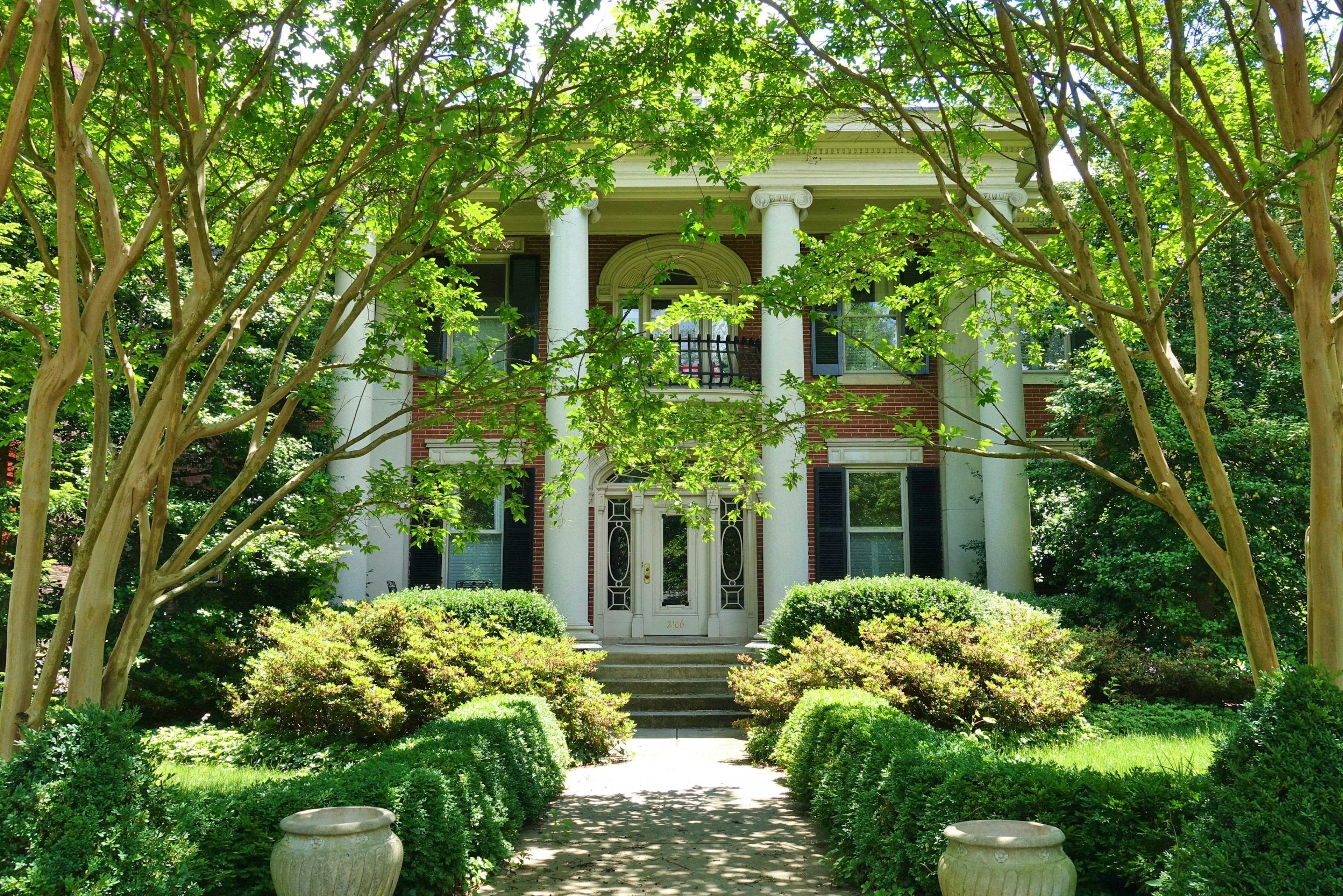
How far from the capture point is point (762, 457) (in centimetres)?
1490

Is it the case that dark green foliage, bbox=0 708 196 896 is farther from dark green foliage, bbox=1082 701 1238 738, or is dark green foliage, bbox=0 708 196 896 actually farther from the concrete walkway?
dark green foliage, bbox=1082 701 1238 738

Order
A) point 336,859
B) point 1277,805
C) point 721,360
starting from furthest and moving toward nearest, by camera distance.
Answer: point 721,360 → point 336,859 → point 1277,805

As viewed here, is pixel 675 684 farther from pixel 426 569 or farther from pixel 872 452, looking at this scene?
pixel 872 452

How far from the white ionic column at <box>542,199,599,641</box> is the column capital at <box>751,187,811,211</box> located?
96.8 inches

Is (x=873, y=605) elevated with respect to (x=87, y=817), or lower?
elevated

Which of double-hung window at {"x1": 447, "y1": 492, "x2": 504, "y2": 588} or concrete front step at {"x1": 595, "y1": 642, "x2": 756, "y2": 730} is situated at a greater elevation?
double-hung window at {"x1": 447, "y1": 492, "x2": 504, "y2": 588}

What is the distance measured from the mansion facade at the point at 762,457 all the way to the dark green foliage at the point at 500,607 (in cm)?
159

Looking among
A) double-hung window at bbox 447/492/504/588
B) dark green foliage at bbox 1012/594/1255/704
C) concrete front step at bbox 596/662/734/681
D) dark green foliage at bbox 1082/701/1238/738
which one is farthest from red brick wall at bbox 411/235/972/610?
dark green foliage at bbox 1082/701/1238/738

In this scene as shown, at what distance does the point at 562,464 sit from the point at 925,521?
6.03m

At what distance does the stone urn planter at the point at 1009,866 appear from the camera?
459 cm

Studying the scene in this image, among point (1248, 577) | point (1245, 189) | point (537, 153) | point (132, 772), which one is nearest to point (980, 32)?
point (1245, 189)

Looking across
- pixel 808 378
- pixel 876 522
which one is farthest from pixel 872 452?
pixel 808 378

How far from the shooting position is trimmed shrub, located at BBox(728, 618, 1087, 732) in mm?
9031

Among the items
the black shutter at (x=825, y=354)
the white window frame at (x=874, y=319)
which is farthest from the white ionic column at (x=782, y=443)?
the white window frame at (x=874, y=319)
